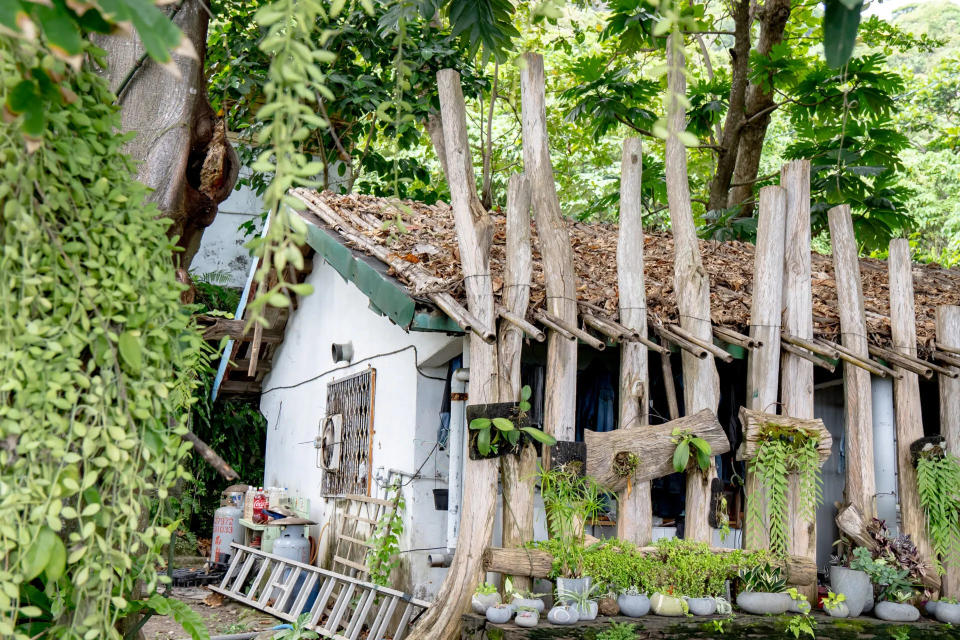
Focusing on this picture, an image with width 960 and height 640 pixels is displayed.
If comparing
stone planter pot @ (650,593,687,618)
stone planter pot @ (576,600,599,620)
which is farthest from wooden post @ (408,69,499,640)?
stone planter pot @ (650,593,687,618)

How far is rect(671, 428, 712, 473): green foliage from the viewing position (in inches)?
219

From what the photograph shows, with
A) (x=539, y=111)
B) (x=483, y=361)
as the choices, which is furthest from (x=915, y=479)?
(x=539, y=111)

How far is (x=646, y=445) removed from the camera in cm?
566

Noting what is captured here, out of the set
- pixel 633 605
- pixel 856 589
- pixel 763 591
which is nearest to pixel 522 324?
pixel 633 605

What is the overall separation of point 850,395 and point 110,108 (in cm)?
547

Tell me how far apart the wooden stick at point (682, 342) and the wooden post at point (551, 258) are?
2.19 ft

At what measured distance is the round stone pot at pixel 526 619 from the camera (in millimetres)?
4941

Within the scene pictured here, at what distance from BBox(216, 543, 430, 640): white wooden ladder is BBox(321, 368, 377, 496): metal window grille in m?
0.81

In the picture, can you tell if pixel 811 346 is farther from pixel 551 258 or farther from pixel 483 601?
pixel 483 601

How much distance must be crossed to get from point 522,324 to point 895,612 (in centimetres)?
317

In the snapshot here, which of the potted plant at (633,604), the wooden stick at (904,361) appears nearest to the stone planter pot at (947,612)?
the wooden stick at (904,361)

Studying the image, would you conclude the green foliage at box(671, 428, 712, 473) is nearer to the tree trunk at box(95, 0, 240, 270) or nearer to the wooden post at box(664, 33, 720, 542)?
the wooden post at box(664, 33, 720, 542)

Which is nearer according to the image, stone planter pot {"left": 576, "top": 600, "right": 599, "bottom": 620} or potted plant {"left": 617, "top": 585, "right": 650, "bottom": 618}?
stone planter pot {"left": 576, "top": 600, "right": 599, "bottom": 620}

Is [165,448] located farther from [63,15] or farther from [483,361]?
[483,361]
